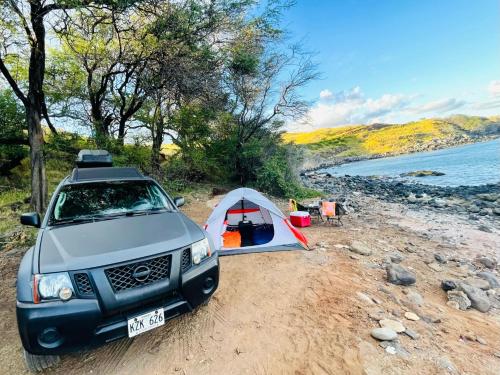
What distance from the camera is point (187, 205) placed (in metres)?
12.2

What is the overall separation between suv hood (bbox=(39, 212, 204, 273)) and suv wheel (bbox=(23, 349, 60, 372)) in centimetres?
110

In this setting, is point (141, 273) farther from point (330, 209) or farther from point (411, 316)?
point (330, 209)

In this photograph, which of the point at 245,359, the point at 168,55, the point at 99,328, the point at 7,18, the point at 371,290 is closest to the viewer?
the point at 99,328

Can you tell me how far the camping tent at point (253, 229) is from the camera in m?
6.00

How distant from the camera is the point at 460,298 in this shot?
443 centimetres

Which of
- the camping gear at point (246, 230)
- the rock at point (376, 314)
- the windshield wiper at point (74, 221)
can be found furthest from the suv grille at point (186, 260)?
the camping gear at point (246, 230)

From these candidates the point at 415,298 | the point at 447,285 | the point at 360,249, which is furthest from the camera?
the point at 360,249

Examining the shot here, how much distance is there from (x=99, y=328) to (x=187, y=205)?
9.85 m

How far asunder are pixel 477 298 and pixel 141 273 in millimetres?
5089

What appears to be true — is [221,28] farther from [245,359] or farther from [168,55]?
[245,359]

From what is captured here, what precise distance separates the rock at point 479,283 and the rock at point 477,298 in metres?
0.41

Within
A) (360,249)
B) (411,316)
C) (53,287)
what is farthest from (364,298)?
(53,287)

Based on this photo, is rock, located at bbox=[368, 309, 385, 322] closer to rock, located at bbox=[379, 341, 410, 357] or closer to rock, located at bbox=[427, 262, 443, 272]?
rock, located at bbox=[379, 341, 410, 357]

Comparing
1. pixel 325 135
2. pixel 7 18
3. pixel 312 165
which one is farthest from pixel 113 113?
pixel 325 135
